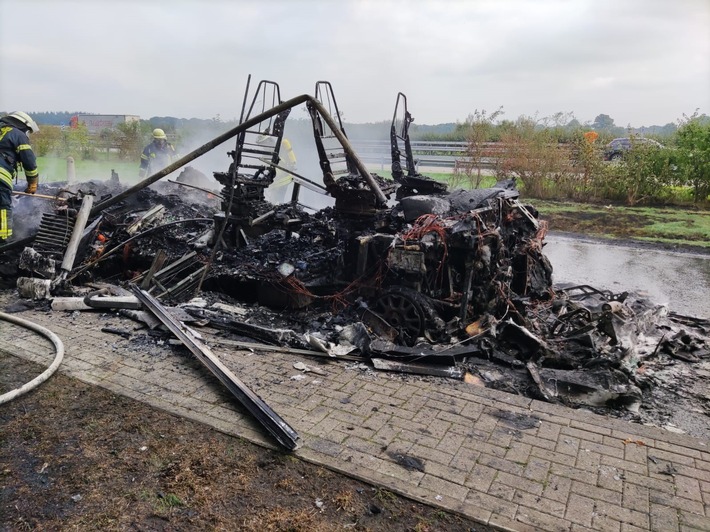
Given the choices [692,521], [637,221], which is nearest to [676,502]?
[692,521]

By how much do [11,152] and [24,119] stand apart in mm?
→ 637

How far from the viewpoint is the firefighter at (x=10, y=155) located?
8.12 meters

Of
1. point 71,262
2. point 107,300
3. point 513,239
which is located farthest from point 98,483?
point 513,239

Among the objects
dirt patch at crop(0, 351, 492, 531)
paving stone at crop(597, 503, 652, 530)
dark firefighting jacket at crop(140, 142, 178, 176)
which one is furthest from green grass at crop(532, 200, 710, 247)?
dirt patch at crop(0, 351, 492, 531)

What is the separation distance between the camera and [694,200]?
16484mm

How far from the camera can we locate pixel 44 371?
4848 mm

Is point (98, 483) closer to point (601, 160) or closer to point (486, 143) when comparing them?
point (486, 143)

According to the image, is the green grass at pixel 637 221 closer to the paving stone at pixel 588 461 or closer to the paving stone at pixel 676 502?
the paving stone at pixel 588 461

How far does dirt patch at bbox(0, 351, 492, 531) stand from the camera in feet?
9.97

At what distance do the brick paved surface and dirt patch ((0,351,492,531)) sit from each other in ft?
0.54

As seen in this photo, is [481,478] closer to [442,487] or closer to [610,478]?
[442,487]

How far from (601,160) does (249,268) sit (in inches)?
583

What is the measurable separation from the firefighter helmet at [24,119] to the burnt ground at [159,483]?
6123 millimetres

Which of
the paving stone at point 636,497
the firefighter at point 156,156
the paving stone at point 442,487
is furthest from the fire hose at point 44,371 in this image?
the firefighter at point 156,156
